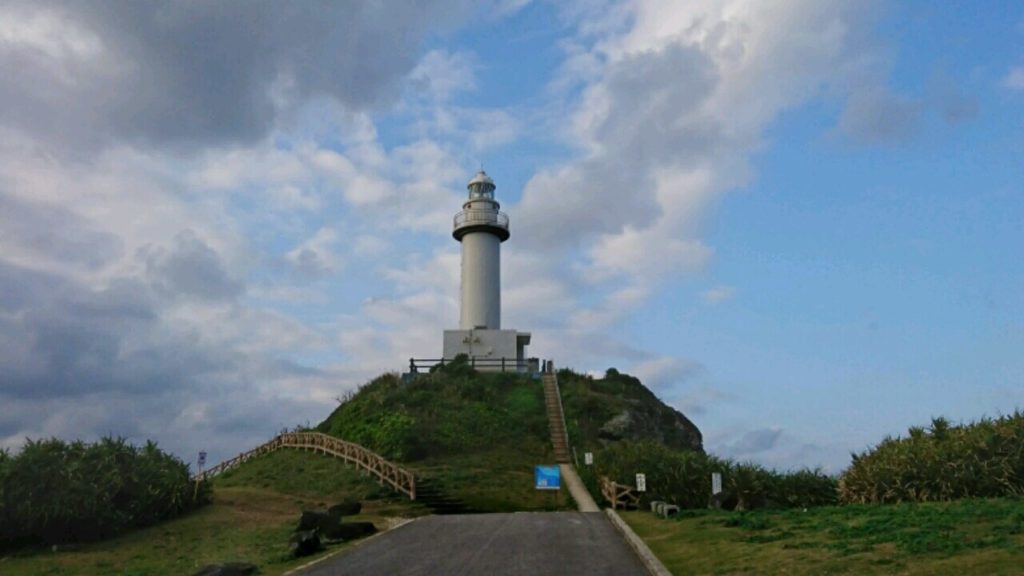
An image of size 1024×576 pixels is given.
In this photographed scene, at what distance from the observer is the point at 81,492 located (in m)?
23.6

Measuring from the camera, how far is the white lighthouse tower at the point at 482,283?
54.6 m

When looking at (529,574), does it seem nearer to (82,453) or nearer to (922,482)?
(922,482)

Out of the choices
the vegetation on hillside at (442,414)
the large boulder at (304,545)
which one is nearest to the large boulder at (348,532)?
the large boulder at (304,545)

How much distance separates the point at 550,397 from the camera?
47.2 meters

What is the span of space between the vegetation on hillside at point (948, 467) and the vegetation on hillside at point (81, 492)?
21.7m

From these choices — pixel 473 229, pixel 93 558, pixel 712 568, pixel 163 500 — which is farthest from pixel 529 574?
pixel 473 229

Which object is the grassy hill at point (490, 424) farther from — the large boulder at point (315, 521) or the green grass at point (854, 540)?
the green grass at point (854, 540)

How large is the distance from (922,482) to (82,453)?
83.0 ft

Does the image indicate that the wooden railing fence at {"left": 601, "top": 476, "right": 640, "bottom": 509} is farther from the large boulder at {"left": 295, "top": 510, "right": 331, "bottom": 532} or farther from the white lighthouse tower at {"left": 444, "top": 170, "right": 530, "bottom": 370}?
the white lighthouse tower at {"left": 444, "top": 170, "right": 530, "bottom": 370}

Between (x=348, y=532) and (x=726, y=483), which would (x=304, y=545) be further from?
(x=726, y=483)

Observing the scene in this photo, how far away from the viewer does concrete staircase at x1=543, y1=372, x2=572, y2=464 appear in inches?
1545

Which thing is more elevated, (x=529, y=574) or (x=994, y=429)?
(x=994, y=429)

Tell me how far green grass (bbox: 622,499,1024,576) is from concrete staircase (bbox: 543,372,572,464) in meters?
19.1

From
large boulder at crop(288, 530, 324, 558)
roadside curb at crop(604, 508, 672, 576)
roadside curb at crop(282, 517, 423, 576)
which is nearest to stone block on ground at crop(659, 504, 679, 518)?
roadside curb at crop(604, 508, 672, 576)
